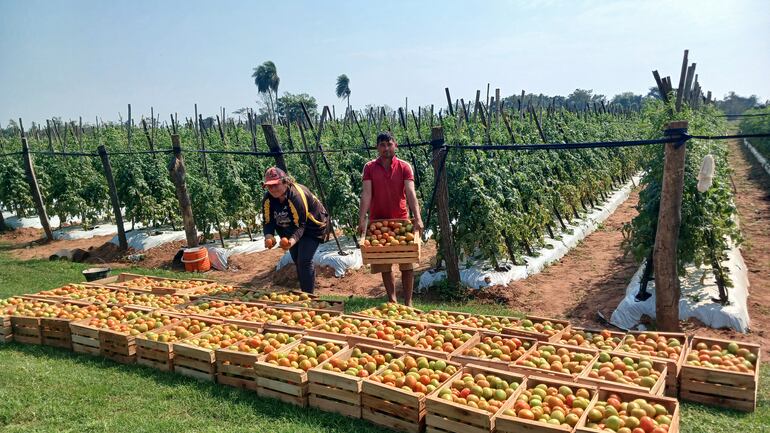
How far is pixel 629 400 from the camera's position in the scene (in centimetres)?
366

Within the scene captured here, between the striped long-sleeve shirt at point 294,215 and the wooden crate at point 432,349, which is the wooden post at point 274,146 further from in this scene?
the wooden crate at point 432,349

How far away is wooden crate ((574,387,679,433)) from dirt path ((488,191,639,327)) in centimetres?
348

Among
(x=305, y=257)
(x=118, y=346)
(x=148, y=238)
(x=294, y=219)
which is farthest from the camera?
(x=148, y=238)

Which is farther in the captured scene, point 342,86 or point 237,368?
point 342,86

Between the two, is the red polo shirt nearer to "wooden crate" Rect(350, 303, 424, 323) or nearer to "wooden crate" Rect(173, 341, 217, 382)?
"wooden crate" Rect(350, 303, 424, 323)

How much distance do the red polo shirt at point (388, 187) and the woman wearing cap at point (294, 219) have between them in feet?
2.34

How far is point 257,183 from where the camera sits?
13.3m

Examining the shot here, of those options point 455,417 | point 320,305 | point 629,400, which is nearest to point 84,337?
point 320,305

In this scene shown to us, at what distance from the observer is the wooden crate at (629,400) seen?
10.6 ft

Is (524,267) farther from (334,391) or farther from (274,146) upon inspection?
(334,391)

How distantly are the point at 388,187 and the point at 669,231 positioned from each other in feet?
10.1

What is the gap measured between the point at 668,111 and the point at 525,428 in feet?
21.2

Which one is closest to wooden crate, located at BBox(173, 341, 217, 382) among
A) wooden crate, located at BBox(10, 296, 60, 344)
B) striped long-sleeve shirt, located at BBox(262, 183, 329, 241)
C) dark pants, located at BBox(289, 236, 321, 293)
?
striped long-sleeve shirt, located at BBox(262, 183, 329, 241)

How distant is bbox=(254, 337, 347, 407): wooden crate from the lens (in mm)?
4379
